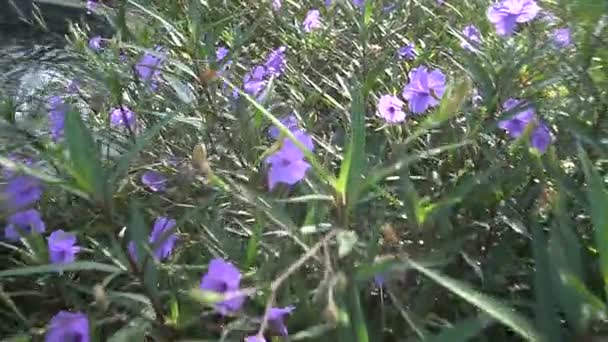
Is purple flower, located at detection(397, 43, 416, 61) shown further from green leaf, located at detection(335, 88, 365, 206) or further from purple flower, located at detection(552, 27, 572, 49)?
green leaf, located at detection(335, 88, 365, 206)

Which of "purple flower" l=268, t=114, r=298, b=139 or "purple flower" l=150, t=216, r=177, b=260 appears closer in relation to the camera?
"purple flower" l=150, t=216, r=177, b=260

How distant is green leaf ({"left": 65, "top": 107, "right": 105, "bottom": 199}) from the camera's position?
2.43 ft

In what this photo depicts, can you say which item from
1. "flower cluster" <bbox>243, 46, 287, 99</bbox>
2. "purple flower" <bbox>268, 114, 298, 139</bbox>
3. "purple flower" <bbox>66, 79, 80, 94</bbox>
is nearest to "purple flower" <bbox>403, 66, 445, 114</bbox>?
"purple flower" <bbox>268, 114, 298, 139</bbox>

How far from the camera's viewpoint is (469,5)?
4.06 ft

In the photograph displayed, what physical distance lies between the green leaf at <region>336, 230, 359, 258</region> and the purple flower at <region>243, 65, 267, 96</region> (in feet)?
1.65

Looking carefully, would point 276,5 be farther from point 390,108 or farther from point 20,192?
point 20,192

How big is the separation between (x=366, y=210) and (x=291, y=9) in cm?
72

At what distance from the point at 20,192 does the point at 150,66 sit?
0.26m

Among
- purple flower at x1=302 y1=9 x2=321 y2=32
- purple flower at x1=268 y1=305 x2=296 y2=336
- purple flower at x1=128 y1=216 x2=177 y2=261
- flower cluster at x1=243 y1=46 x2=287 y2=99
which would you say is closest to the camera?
purple flower at x1=268 y1=305 x2=296 y2=336

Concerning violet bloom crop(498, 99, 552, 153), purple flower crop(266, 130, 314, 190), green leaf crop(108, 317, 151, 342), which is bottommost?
green leaf crop(108, 317, 151, 342)

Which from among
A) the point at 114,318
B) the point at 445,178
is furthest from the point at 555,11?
the point at 114,318

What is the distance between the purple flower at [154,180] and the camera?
3.44 feet

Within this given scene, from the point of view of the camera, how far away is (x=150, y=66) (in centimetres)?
112

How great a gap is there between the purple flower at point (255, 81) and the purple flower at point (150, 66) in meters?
0.12
